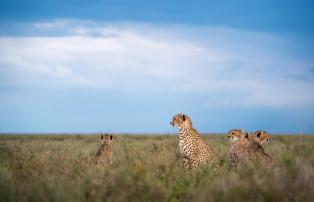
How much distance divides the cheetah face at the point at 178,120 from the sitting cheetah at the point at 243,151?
1.05 meters

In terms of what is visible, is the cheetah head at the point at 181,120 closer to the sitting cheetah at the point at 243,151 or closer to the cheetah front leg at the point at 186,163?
→ the cheetah front leg at the point at 186,163

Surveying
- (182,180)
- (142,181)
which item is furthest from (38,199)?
(182,180)

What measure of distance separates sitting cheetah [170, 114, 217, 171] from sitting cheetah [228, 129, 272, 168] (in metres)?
0.40

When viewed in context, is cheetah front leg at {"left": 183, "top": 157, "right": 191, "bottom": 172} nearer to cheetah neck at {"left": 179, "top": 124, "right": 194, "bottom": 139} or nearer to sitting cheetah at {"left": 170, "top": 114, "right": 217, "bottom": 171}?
sitting cheetah at {"left": 170, "top": 114, "right": 217, "bottom": 171}

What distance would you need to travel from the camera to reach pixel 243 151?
11172 millimetres

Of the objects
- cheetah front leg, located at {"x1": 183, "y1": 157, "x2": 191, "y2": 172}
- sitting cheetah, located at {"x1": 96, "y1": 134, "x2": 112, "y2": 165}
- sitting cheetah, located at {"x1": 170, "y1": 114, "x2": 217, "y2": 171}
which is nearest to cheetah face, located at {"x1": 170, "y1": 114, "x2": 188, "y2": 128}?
sitting cheetah, located at {"x1": 170, "y1": 114, "x2": 217, "y2": 171}

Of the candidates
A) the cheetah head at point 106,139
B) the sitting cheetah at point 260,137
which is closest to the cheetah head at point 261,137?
the sitting cheetah at point 260,137

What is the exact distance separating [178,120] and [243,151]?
4.90 feet

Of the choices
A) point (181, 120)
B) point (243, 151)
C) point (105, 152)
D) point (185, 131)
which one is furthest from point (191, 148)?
point (105, 152)

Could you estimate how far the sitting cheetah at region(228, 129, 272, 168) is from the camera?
10636mm

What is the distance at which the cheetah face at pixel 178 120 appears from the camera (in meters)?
11.6

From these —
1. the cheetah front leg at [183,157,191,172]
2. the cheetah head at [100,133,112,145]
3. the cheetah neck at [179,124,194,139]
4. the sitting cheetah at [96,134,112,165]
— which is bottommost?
the cheetah front leg at [183,157,191,172]

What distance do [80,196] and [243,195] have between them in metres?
2.25

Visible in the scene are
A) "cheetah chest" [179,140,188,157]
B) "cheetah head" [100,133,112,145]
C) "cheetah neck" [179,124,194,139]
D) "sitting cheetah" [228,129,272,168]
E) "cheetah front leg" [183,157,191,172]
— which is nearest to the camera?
"sitting cheetah" [228,129,272,168]
